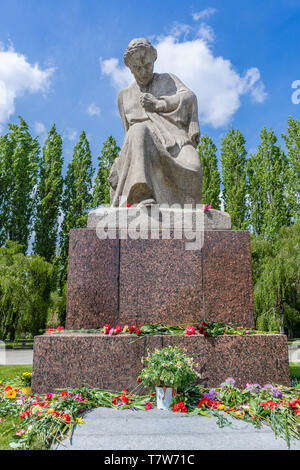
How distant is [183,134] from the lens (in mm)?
5254

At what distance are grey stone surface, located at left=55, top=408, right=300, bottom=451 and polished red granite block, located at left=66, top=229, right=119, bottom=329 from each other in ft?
4.13

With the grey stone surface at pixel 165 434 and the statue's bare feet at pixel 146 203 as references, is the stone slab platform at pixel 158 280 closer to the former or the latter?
the statue's bare feet at pixel 146 203

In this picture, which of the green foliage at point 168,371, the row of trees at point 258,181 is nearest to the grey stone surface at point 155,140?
the green foliage at point 168,371

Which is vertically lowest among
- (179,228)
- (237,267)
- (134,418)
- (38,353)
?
(134,418)

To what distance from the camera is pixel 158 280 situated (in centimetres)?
405

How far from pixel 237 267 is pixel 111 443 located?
2.41m

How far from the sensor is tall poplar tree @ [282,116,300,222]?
19.5 metres

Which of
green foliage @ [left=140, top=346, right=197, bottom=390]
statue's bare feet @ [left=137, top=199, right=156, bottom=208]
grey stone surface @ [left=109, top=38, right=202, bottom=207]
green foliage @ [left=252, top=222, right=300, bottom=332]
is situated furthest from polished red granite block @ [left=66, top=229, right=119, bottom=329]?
green foliage @ [left=252, top=222, right=300, bottom=332]

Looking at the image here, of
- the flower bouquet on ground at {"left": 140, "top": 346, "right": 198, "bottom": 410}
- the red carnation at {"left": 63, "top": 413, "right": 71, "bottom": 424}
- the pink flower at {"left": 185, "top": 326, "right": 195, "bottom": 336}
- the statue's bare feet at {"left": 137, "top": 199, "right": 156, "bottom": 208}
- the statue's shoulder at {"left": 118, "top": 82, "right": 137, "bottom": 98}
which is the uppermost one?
the statue's shoulder at {"left": 118, "top": 82, "right": 137, "bottom": 98}

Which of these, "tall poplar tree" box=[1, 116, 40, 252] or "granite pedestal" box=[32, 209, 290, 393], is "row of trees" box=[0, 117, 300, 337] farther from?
"granite pedestal" box=[32, 209, 290, 393]

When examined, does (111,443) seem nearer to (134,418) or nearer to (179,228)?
(134,418)

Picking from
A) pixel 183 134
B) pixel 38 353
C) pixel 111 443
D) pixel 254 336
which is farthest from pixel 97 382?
pixel 183 134

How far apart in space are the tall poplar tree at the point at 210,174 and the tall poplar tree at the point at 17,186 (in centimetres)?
1040

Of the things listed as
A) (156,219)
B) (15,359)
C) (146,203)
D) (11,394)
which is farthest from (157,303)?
(15,359)
